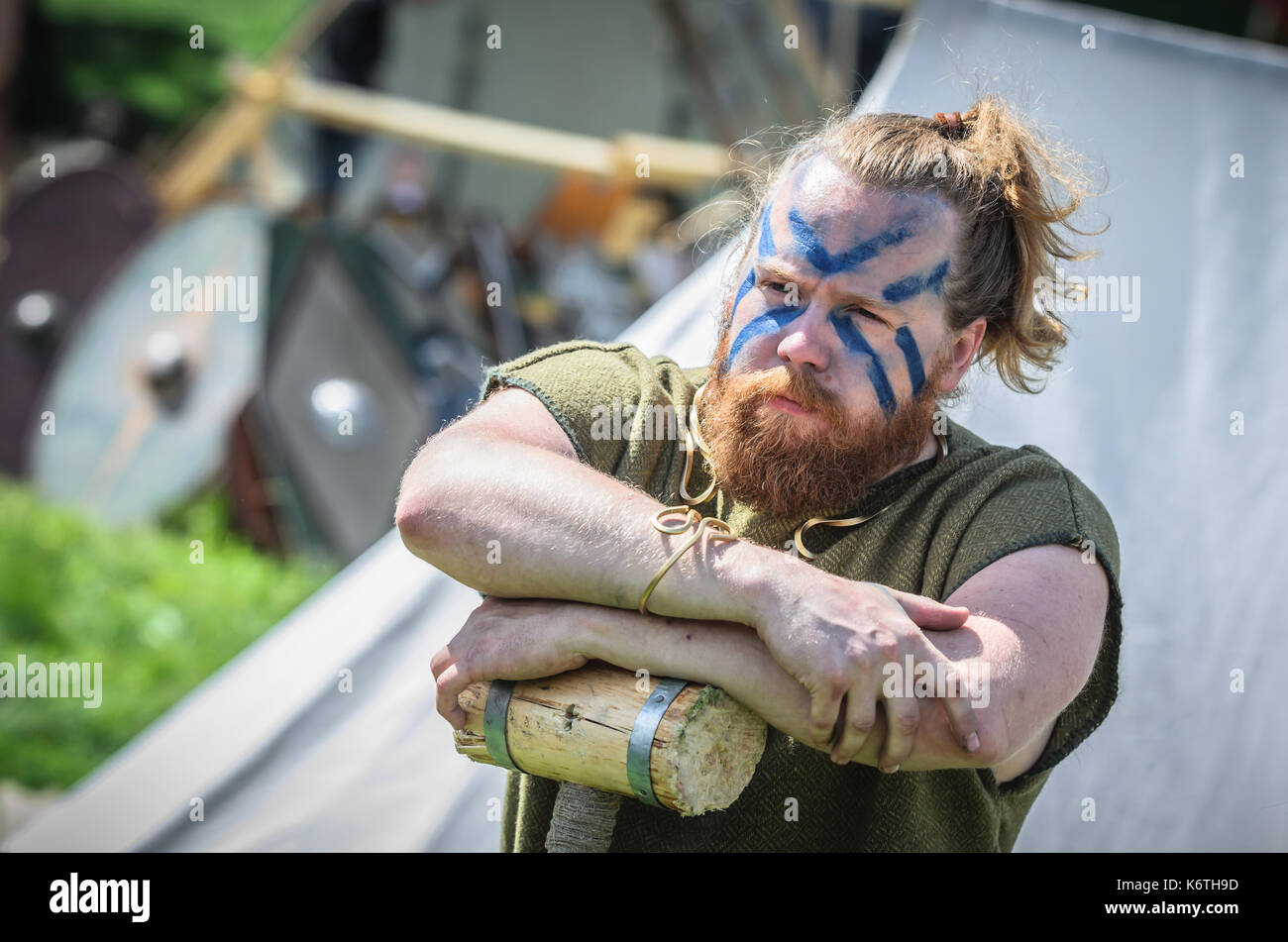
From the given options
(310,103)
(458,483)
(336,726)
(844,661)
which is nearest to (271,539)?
(310,103)

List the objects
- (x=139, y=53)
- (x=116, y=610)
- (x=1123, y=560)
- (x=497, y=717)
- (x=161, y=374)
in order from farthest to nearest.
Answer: (x=139, y=53) < (x=161, y=374) < (x=116, y=610) < (x=1123, y=560) < (x=497, y=717)

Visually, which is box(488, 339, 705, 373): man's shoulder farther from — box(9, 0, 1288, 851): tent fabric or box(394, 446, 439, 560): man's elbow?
box(9, 0, 1288, 851): tent fabric

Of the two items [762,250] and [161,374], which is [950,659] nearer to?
[762,250]

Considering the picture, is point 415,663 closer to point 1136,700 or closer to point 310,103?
point 1136,700

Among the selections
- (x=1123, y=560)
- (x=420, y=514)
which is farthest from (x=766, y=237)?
(x=1123, y=560)

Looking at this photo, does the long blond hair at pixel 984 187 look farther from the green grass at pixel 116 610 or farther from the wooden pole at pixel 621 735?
the green grass at pixel 116 610

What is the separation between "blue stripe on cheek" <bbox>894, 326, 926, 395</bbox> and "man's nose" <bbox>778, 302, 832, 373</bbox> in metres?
0.09

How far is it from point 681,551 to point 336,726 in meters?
1.07

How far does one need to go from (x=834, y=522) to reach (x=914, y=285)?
0.91 feet

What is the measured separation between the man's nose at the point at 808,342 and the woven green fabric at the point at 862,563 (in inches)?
7.2

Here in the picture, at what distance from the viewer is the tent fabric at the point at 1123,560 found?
201cm

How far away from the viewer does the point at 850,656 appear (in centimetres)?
111

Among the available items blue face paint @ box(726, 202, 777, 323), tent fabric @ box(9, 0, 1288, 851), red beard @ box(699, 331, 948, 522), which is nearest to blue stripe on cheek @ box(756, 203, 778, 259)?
blue face paint @ box(726, 202, 777, 323)

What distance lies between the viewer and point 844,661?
43.8 inches
